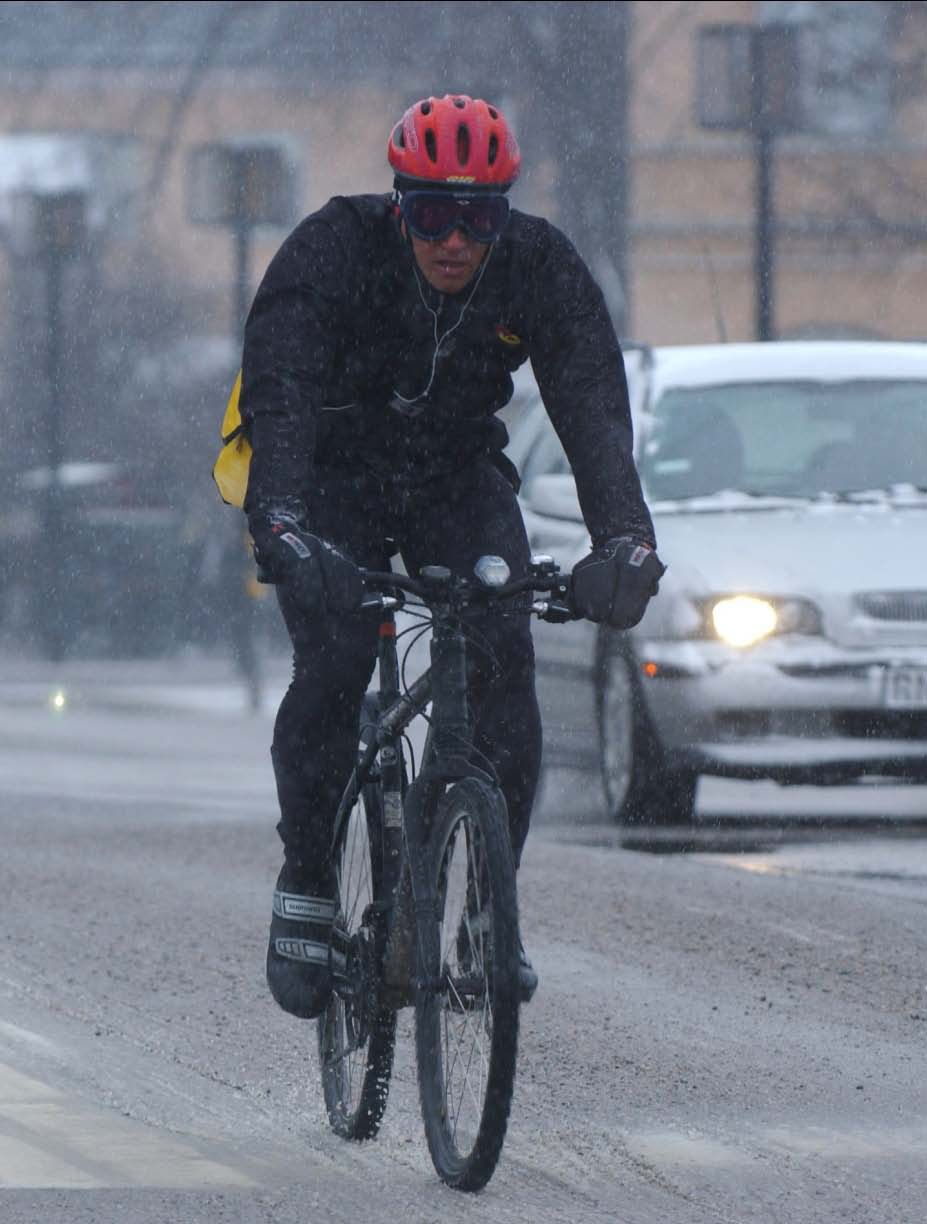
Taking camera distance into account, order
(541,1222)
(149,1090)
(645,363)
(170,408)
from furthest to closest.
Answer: (170,408) < (645,363) < (149,1090) < (541,1222)

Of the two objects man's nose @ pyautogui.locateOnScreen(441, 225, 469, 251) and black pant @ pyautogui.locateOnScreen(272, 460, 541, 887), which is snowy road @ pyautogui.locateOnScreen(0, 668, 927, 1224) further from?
man's nose @ pyautogui.locateOnScreen(441, 225, 469, 251)

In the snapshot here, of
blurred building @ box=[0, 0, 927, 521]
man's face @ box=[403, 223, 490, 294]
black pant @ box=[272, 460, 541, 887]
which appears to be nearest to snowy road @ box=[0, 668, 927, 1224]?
black pant @ box=[272, 460, 541, 887]

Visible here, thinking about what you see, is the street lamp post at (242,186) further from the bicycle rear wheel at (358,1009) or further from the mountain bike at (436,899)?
the mountain bike at (436,899)

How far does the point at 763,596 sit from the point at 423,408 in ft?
19.1

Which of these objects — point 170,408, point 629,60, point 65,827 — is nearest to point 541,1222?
point 65,827

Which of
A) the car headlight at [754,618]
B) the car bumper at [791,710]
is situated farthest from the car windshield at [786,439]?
the car bumper at [791,710]

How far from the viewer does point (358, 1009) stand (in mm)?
5992

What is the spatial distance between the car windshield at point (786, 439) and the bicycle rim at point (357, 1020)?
6.00 meters

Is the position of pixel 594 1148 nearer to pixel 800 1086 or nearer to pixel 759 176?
pixel 800 1086

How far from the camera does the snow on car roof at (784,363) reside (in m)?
12.6

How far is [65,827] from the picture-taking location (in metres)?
11.9

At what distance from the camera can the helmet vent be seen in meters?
5.73

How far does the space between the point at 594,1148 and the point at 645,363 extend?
7.13 metres

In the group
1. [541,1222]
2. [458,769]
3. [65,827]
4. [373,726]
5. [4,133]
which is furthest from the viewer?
[4,133]
